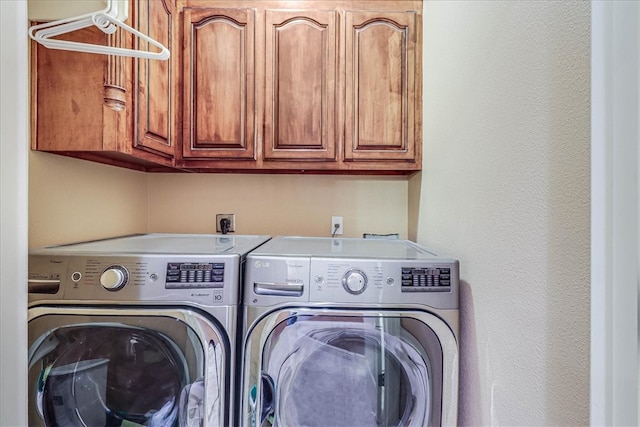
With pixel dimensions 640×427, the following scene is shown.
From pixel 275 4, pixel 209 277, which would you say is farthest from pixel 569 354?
pixel 275 4

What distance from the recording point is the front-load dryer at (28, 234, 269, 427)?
2.99 ft

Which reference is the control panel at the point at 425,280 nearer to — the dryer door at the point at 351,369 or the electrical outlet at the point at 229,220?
the dryer door at the point at 351,369

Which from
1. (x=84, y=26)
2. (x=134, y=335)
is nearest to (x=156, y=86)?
(x=84, y=26)

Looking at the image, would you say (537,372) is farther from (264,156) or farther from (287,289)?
(264,156)

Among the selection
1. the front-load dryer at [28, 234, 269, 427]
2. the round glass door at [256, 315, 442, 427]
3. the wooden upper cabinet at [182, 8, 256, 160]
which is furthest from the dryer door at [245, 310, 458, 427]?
the wooden upper cabinet at [182, 8, 256, 160]

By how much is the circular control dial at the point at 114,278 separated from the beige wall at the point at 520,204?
42.5 inches

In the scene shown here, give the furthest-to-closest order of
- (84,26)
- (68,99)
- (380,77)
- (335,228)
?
(335,228) < (380,77) < (68,99) < (84,26)

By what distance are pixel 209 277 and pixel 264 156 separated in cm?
75

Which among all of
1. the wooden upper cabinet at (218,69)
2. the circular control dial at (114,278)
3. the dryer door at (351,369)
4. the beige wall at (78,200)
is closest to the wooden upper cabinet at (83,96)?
the beige wall at (78,200)

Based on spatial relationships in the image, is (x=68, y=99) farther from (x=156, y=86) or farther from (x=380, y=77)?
(x=380, y=77)

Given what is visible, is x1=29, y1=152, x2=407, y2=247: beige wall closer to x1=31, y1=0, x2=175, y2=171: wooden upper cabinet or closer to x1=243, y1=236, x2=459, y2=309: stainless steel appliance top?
x1=31, y1=0, x2=175, y2=171: wooden upper cabinet

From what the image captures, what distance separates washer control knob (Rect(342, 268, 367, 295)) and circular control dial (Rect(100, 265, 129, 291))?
665mm

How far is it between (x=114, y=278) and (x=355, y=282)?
2.39 feet

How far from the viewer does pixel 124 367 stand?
3.11ft
